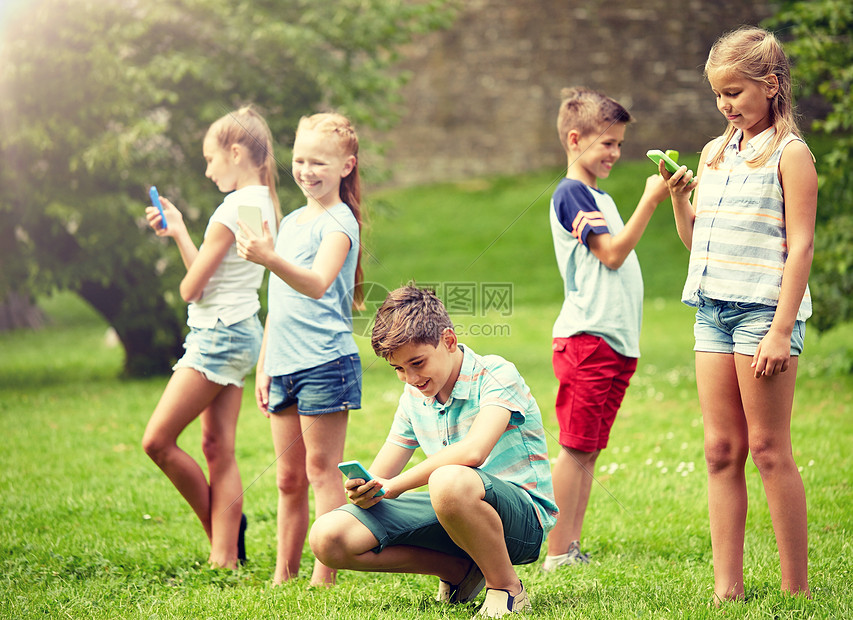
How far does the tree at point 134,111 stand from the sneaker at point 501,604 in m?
5.72

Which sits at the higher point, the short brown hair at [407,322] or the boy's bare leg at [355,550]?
the short brown hair at [407,322]

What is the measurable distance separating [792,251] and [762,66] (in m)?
0.51

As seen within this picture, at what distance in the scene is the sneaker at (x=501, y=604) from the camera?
8.18 feet

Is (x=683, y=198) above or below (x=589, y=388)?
above

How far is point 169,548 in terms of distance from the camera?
3.47 meters

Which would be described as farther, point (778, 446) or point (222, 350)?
point (222, 350)

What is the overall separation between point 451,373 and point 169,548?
1588 mm

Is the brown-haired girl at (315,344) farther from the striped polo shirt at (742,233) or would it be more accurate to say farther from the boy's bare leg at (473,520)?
the striped polo shirt at (742,233)

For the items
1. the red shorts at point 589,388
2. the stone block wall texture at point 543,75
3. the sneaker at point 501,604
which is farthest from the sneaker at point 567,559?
the stone block wall texture at point 543,75

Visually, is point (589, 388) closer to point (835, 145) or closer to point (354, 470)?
point (354, 470)

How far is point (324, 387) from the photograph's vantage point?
114 inches

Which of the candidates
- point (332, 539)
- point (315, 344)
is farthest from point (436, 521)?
point (315, 344)

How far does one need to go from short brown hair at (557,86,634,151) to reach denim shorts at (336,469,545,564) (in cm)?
146

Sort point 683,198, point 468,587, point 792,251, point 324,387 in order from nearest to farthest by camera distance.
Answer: point 792,251, point 683,198, point 468,587, point 324,387
